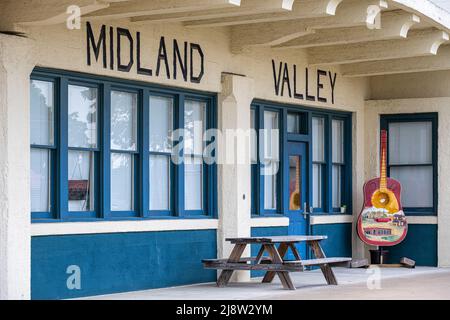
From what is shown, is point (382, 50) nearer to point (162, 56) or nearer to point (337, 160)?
point (337, 160)

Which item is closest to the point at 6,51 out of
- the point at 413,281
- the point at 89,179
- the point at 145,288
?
the point at 89,179

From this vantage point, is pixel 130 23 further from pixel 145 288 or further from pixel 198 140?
pixel 145 288

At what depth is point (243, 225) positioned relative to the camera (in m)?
16.1

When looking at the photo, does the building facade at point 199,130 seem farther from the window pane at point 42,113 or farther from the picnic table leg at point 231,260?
the picnic table leg at point 231,260

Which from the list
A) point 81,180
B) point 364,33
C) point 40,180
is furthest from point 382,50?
point 40,180

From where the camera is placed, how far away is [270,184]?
58.1ft

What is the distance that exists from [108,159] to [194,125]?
2194 millimetres

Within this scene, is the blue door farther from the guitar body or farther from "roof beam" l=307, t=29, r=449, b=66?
"roof beam" l=307, t=29, r=449, b=66

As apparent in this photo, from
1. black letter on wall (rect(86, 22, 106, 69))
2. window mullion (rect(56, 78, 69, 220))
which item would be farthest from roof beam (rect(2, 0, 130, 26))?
window mullion (rect(56, 78, 69, 220))

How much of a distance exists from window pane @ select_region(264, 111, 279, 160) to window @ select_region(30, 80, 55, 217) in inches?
210

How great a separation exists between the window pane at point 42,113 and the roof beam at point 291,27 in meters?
4.02

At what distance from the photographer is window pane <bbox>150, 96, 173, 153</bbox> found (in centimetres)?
1484

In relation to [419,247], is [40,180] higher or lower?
higher

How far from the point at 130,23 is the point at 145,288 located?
3.78 meters
